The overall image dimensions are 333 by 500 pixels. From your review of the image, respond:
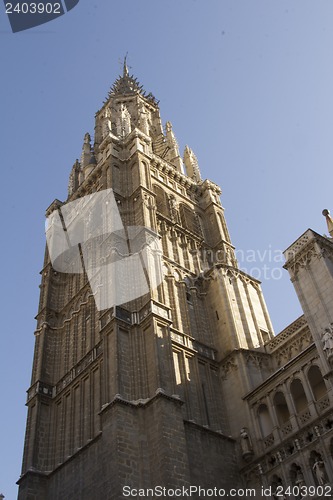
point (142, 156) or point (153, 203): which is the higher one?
point (142, 156)

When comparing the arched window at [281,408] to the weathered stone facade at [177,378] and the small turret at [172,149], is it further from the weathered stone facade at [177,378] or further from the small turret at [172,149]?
the small turret at [172,149]

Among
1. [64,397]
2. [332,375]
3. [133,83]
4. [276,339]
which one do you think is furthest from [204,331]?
[133,83]

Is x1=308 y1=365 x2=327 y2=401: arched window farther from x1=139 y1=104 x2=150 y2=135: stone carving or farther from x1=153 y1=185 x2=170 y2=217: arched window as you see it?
x1=139 y1=104 x2=150 y2=135: stone carving

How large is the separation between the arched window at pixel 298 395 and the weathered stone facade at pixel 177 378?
0.18 feet

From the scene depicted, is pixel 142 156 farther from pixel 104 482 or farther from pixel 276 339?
pixel 104 482

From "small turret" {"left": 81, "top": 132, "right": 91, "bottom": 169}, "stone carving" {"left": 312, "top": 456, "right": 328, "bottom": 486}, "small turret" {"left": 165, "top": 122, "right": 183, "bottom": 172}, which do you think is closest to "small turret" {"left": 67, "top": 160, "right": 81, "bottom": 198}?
"small turret" {"left": 81, "top": 132, "right": 91, "bottom": 169}

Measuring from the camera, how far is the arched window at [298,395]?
2295 cm

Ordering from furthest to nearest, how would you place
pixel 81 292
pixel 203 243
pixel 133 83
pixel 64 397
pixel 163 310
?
pixel 133 83 < pixel 203 243 < pixel 81 292 < pixel 64 397 < pixel 163 310

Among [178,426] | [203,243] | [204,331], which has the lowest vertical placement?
[178,426]

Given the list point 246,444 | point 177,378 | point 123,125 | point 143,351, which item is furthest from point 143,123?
point 246,444

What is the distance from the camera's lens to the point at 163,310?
84.6 ft

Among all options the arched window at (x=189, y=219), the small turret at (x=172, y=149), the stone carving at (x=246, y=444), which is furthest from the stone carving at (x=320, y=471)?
the small turret at (x=172, y=149)

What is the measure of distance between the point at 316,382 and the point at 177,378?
571 centimetres

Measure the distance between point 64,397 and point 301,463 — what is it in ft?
39.1
